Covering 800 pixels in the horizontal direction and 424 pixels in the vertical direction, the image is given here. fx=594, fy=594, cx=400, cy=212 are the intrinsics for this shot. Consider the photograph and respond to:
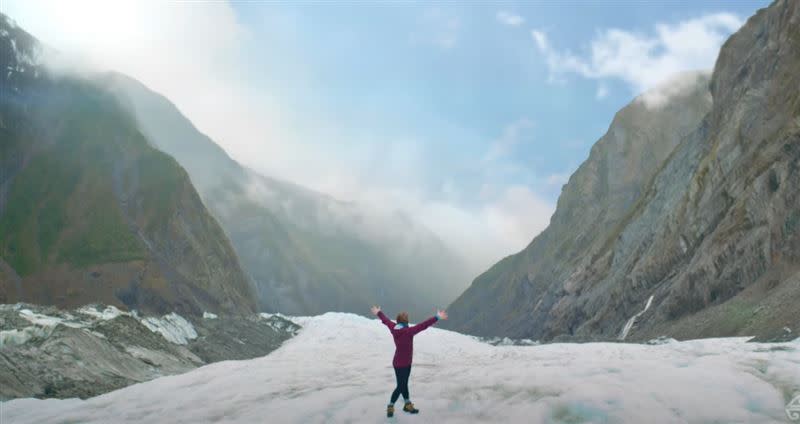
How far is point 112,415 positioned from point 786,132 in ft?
148

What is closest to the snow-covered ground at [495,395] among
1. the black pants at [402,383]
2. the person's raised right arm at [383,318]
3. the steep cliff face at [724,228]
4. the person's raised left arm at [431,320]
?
the black pants at [402,383]

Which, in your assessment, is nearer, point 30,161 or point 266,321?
point 266,321

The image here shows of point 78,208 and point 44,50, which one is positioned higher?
point 44,50

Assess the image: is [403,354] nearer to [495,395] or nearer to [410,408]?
[410,408]

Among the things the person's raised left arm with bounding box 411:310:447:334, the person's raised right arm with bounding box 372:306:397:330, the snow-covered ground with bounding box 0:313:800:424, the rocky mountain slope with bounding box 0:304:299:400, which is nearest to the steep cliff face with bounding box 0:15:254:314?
the rocky mountain slope with bounding box 0:304:299:400

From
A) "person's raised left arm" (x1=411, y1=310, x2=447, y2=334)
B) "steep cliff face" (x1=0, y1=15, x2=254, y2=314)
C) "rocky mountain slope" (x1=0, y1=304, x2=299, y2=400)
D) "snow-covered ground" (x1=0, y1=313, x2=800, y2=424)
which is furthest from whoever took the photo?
"steep cliff face" (x1=0, y1=15, x2=254, y2=314)

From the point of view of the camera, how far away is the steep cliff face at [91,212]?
383 ft

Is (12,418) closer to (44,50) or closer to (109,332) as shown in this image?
(109,332)

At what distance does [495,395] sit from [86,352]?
17934 mm

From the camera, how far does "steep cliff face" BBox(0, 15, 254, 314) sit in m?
117

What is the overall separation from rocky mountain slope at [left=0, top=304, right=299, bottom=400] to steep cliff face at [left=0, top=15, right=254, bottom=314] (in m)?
80.6

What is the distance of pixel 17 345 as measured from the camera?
21359mm

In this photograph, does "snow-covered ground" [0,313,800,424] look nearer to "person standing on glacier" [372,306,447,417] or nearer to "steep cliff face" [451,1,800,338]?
"person standing on glacier" [372,306,447,417]

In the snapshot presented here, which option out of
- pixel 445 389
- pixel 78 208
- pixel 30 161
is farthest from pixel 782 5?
pixel 30 161
